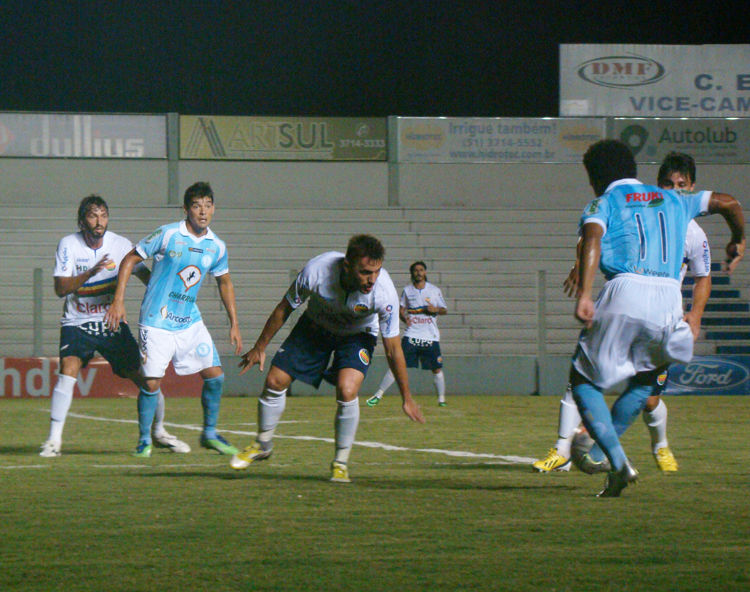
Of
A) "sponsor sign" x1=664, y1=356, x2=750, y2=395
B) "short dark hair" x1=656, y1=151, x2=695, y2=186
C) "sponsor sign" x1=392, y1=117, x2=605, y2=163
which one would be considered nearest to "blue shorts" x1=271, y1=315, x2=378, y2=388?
"short dark hair" x1=656, y1=151, x2=695, y2=186

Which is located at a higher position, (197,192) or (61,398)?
(197,192)

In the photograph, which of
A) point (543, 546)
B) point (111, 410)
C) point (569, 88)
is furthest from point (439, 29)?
point (543, 546)

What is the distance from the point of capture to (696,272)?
7039 mm

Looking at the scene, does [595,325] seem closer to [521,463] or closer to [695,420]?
[521,463]

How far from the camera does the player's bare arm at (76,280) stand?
814 cm

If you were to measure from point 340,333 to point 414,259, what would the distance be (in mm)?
14431

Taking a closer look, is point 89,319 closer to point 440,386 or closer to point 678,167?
point 678,167

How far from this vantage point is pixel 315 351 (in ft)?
22.5

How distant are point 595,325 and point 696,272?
1.81 metres

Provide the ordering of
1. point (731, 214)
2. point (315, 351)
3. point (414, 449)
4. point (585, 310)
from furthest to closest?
1. point (414, 449)
2. point (315, 351)
3. point (731, 214)
4. point (585, 310)

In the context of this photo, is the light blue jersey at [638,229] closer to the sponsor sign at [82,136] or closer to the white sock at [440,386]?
the white sock at [440,386]

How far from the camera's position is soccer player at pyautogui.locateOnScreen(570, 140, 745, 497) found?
5484 millimetres

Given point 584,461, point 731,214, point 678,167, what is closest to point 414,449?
point 584,461

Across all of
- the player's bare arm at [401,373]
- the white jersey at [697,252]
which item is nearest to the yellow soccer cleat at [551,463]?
the player's bare arm at [401,373]
